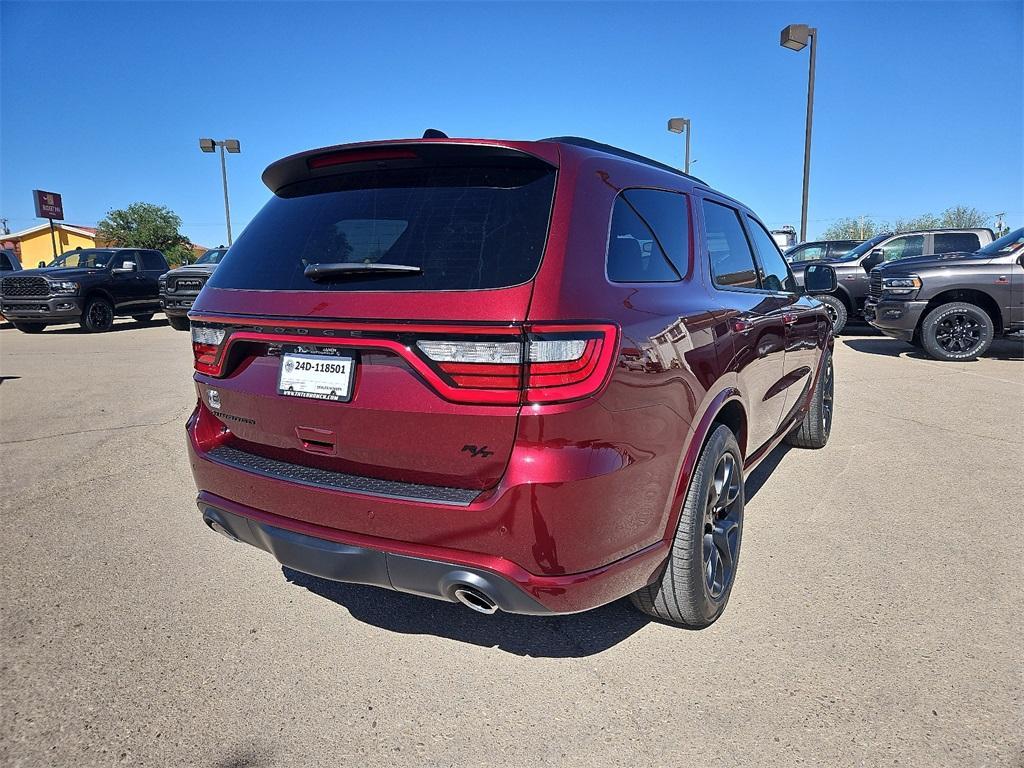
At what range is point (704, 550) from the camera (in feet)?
8.07

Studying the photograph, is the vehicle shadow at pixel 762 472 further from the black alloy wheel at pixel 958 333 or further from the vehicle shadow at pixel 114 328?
the vehicle shadow at pixel 114 328

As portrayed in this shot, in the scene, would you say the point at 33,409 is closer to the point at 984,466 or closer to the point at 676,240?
the point at 676,240

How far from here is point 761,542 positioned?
3.29 metres

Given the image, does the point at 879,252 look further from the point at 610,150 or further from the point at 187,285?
the point at 187,285

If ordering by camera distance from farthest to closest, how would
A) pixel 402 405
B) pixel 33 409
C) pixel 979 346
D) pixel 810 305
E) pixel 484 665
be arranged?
1. pixel 979 346
2. pixel 33 409
3. pixel 810 305
4. pixel 484 665
5. pixel 402 405

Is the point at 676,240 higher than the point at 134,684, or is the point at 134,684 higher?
the point at 676,240

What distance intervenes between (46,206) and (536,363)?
3534 cm

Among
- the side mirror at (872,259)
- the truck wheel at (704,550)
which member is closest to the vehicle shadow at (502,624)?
the truck wheel at (704,550)

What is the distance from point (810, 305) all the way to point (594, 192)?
2.75m

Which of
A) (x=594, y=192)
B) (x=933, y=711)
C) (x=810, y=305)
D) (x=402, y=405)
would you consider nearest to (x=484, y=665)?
(x=402, y=405)

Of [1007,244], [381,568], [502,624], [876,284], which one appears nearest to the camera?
[381,568]

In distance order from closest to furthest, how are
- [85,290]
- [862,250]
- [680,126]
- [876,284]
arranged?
[876,284]
[862,250]
[85,290]
[680,126]

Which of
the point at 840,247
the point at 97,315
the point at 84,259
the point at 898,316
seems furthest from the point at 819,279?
the point at 84,259

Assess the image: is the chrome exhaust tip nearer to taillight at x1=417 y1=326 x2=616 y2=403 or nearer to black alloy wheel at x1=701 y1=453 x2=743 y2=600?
taillight at x1=417 y1=326 x2=616 y2=403
